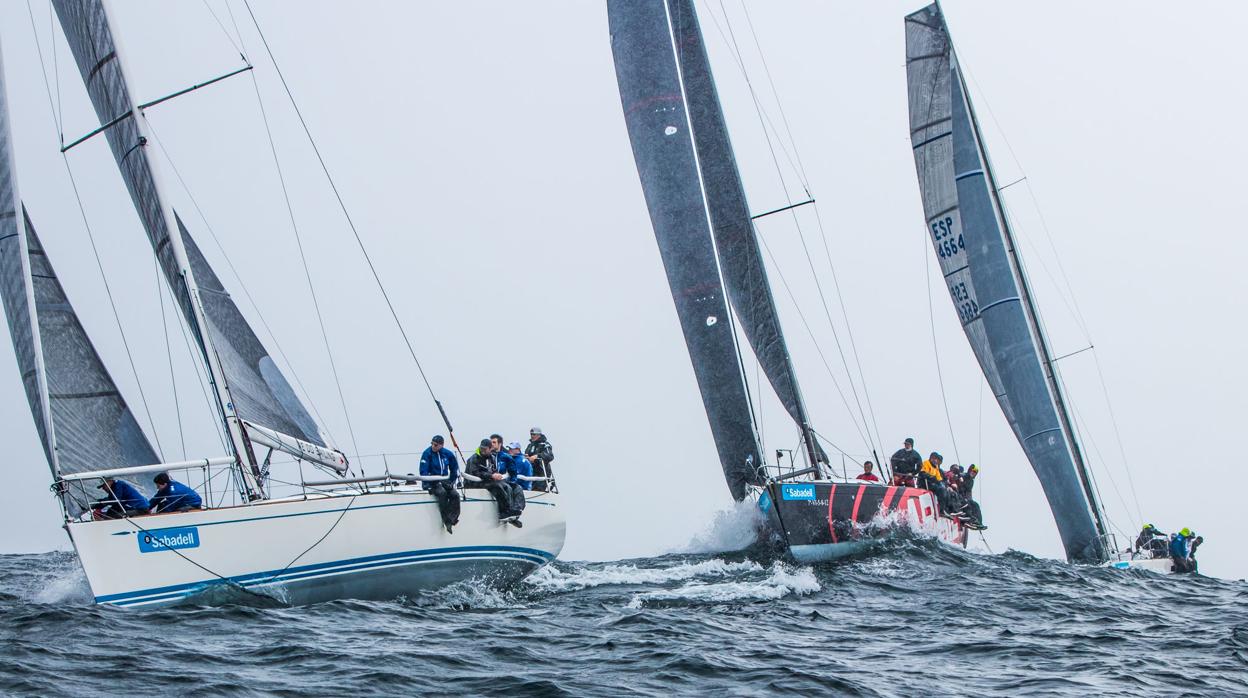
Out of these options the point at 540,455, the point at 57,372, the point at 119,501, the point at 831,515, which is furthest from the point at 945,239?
the point at 119,501

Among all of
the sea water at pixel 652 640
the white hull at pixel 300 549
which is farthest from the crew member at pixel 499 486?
the sea water at pixel 652 640

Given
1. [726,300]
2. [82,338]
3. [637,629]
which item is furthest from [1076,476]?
[82,338]

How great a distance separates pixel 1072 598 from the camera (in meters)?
13.4

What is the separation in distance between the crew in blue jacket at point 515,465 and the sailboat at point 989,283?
10927 millimetres

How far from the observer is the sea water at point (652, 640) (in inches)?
310

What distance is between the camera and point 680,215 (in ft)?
58.5

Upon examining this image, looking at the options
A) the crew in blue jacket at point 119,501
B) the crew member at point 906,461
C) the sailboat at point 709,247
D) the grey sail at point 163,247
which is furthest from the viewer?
the crew member at point 906,461

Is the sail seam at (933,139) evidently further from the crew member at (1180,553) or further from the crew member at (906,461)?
the crew member at (1180,553)

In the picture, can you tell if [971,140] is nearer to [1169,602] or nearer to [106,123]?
[1169,602]

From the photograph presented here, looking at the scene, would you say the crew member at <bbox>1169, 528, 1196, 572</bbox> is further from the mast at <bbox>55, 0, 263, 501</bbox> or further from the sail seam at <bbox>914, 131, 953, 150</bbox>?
the mast at <bbox>55, 0, 263, 501</bbox>

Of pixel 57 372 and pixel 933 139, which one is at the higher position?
pixel 933 139

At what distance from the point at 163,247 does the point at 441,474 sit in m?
3.79

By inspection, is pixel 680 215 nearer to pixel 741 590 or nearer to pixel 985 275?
pixel 741 590

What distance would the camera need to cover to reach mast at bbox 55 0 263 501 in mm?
Result: 12586
